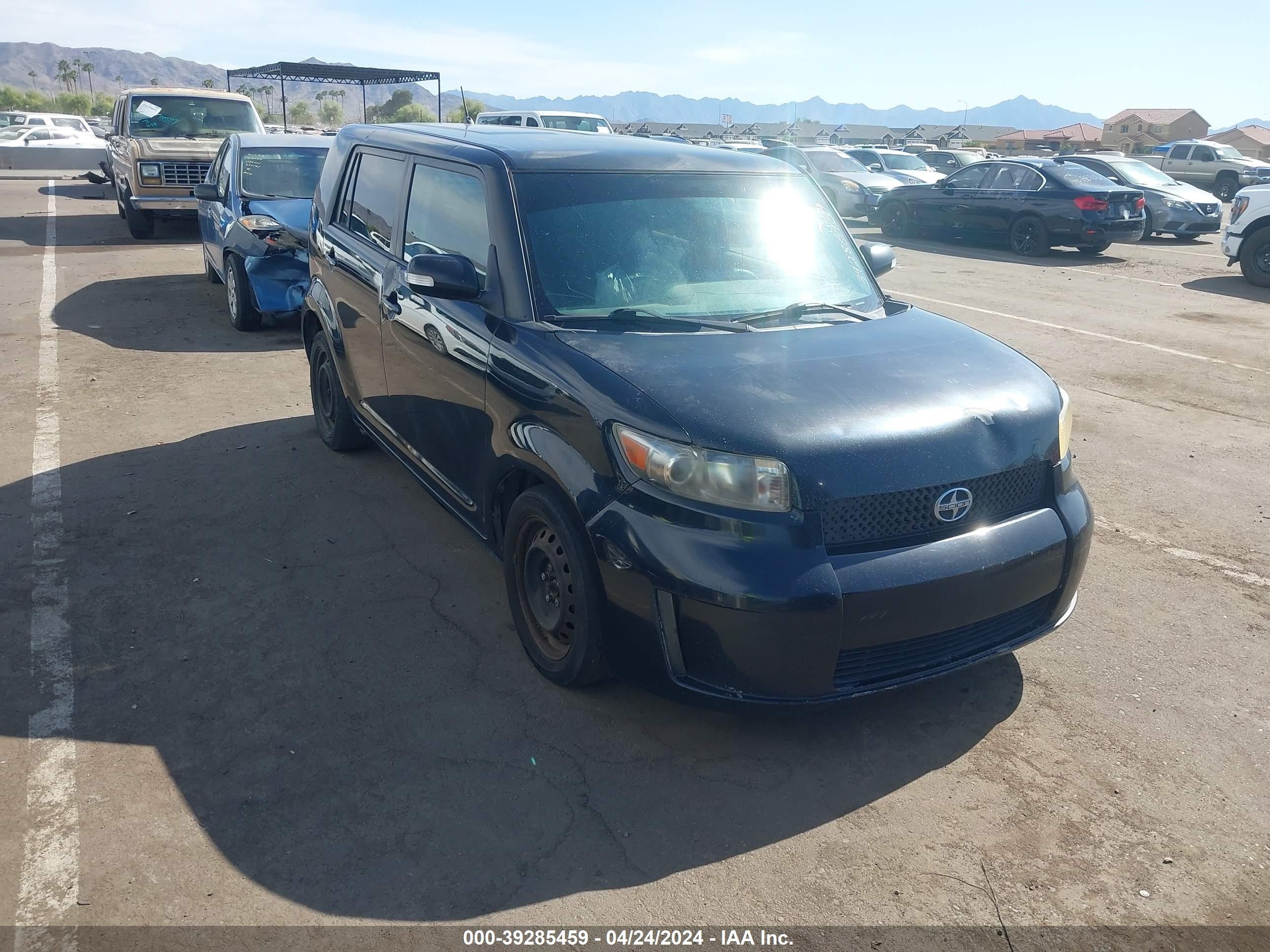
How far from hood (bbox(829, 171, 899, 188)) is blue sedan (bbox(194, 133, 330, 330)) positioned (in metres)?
15.1

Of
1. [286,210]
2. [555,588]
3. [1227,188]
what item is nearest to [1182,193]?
[1227,188]

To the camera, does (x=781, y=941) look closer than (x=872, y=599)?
Yes

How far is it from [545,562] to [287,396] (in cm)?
468

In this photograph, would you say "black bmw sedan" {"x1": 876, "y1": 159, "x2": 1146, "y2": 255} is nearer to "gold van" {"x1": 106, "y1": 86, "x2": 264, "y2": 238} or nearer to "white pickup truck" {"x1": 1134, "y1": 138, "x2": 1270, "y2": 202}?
"gold van" {"x1": 106, "y1": 86, "x2": 264, "y2": 238}

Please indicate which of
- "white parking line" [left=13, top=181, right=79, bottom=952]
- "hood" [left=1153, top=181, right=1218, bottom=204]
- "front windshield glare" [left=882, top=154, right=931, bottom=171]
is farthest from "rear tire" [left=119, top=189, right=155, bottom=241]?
"front windshield glare" [left=882, top=154, right=931, bottom=171]

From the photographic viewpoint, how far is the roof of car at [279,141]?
406 inches

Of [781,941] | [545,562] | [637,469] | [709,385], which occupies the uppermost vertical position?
[709,385]

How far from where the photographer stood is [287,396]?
7766 millimetres

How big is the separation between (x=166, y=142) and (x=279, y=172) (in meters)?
6.52

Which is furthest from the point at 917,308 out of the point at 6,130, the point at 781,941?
the point at 6,130

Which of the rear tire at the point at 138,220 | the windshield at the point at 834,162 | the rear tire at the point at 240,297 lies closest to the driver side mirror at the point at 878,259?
the rear tire at the point at 240,297

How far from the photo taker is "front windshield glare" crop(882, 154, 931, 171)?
25656 millimetres

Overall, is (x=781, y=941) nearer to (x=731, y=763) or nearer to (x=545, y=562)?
(x=731, y=763)

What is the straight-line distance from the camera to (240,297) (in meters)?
9.70
